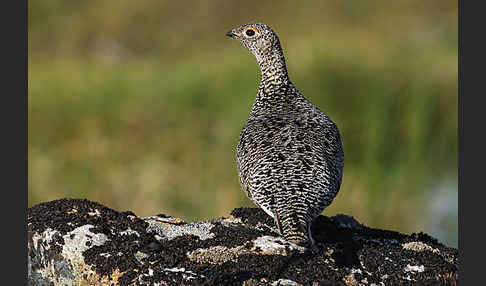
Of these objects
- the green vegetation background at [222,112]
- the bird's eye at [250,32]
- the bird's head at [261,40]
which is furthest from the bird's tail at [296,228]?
the green vegetation background at [222,112]

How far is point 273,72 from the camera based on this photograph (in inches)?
246

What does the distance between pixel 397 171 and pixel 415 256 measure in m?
5.52

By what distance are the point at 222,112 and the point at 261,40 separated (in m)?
5.58

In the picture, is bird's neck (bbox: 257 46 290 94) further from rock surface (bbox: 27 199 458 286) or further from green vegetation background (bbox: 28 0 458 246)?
green vegetation background (bbox: 28 0 458 246)

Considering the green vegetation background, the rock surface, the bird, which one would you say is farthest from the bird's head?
the green vegetation background

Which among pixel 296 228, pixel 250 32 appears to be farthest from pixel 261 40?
pixel 296 228

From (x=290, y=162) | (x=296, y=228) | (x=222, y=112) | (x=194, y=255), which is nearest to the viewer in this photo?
(x=194, y=255)

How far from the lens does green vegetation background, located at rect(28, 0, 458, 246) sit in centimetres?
978

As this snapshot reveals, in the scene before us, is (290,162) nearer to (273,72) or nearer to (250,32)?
(273,72)

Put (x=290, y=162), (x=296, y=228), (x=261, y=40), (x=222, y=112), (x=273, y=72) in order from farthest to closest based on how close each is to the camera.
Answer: (x=222, y=112) < (x=261, y=40) < (x=273, y=72) < (x=290, y=162) < (x=296, y=228)

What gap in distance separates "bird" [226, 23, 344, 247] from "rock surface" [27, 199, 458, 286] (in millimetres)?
191

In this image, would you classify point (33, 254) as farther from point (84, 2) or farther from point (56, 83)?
point (84, 2)

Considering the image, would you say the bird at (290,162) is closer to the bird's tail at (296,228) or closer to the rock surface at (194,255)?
the bird's tail at (296,228)

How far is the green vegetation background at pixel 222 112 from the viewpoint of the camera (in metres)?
9.78
